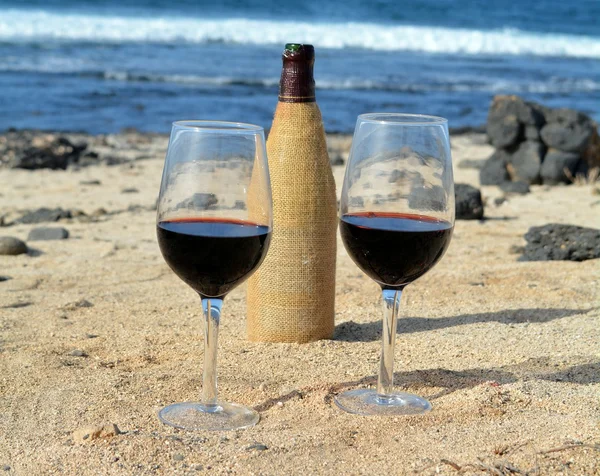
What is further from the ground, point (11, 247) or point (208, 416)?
point (208, 416)

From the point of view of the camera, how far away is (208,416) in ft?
8.07

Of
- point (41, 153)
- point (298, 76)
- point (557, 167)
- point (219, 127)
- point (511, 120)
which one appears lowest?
point (41, 153)

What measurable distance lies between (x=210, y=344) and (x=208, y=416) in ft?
0.68

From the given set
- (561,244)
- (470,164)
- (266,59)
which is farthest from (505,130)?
(266,59)

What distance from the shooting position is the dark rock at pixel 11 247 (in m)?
5.29

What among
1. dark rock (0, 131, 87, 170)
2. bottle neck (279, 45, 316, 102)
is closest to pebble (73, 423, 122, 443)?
bottle neck (279, 45, 316, 102)

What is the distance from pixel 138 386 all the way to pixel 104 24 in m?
30.0

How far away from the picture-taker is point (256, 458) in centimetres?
220

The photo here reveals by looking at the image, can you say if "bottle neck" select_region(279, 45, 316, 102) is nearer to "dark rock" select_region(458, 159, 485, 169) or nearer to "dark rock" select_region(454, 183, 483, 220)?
"dark rock" select_region(454, 183, 483, 220)

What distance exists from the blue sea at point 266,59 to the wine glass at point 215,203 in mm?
10260

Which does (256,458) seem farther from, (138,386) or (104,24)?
(104,24)

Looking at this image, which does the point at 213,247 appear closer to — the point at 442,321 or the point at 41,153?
the point at 442,321

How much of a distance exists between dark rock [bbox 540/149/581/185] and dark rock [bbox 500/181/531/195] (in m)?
0.55

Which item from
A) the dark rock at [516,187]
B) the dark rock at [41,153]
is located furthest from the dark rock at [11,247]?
the dark rock at [516,187]
